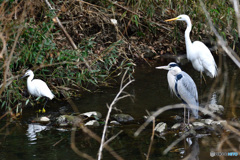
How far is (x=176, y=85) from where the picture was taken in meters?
5.71

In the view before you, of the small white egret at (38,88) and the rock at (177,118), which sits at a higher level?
the small white egret at (38,88)

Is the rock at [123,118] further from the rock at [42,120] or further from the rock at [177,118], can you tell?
the rock at [42,120]

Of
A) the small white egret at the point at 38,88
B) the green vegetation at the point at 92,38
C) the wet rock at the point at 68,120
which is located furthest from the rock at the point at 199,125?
the small white egret at the point at 38,88

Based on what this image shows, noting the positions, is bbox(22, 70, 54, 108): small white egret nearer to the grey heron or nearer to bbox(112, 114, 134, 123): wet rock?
the grey heron

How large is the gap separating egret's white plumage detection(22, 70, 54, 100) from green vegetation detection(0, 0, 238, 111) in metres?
0.16

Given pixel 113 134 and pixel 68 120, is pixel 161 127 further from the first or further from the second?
pixel 68 120

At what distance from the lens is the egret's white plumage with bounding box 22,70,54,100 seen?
6.04 metres

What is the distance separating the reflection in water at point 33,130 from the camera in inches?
193

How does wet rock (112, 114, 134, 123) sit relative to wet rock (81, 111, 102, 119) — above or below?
below

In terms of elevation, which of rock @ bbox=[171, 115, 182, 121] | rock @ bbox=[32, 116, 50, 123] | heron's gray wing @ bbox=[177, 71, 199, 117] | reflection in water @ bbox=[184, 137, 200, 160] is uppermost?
heron's gray wing @ bbox=[177, 71, 199, 117]

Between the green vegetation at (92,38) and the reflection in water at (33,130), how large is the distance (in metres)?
0.63

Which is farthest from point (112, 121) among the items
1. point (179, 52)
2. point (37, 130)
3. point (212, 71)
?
point (179, 52)

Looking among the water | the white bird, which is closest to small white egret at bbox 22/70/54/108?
the water

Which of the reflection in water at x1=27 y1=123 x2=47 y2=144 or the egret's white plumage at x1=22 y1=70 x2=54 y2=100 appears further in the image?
the egret's white plumage at x1=22 y1=70 x2=54 y2=100
